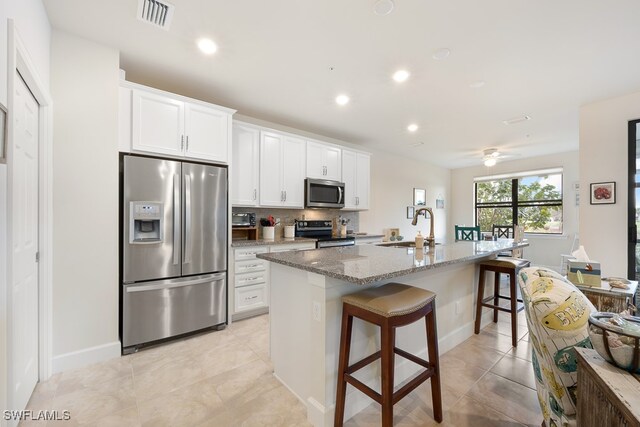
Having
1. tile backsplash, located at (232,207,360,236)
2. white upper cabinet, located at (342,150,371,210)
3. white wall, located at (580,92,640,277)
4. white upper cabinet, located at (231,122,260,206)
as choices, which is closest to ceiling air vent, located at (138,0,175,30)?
white upper cabinet, located at (231,122,260,206)

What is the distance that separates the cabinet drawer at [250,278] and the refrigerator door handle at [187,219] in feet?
2.13

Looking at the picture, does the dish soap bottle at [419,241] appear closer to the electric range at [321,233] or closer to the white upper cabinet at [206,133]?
the electric range at [321,233]

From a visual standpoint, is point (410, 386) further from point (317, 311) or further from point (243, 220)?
point (243, 220)

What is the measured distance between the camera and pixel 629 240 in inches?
122

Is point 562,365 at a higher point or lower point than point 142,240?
lower

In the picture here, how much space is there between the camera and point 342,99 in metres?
3.34

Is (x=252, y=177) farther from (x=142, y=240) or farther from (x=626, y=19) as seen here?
(x=626, y=19)

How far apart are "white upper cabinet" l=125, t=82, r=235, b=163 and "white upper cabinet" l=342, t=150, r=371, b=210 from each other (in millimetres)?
2257

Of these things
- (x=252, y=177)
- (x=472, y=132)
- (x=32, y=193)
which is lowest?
(x=32, y=193)

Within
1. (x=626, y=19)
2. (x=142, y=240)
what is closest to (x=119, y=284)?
(x=142, y=240)

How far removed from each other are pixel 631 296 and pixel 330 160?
3.61 meters

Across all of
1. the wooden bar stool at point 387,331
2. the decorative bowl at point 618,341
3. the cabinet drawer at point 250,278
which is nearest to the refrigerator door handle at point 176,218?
the cabinet drawer at point 250,278

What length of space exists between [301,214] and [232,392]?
2.95 m
